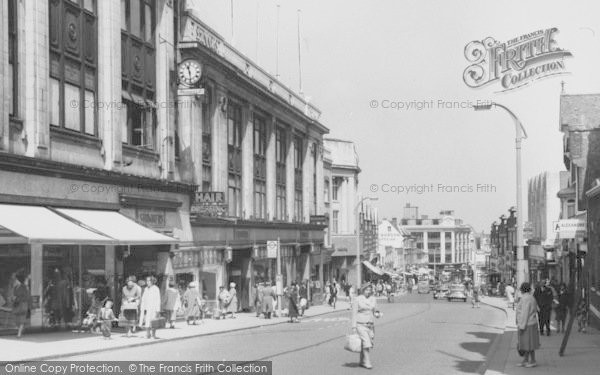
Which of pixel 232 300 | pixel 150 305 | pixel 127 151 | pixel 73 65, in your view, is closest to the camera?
pixel 150 305

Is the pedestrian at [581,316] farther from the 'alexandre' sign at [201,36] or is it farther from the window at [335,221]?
the window at [335,221]

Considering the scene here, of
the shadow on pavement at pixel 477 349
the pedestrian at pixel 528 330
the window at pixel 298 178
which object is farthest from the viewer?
the window at pixel 298 178

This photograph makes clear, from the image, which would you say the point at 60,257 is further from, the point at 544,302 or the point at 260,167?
the point at 260,167

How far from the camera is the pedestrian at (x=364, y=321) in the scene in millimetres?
16859

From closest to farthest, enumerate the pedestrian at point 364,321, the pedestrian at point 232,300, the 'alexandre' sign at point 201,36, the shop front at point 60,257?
1. the pedestrian at point 364,321
2. the shop front at point 60,257
3. the pedestrian at point 232,300
4. the 'alexandre' sign at point 201,36

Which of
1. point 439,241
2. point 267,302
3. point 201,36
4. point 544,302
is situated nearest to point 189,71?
point 201,36

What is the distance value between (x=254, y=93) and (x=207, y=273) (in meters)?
11.9

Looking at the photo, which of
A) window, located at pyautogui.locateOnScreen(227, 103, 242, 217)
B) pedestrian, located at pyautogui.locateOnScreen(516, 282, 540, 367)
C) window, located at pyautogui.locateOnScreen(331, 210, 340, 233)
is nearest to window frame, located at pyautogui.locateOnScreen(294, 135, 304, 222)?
window, located at pyautogui.locateOnScreen(227, 103, 242, 217)

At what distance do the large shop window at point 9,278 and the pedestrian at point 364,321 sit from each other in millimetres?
10496

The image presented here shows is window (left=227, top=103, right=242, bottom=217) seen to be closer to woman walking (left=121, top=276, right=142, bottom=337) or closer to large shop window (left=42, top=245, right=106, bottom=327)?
large shop window (left=42, top=245, right=106, bottom=327)

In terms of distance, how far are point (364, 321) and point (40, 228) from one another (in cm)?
972

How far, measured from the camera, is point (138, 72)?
105 feet

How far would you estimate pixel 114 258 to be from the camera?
29203mm

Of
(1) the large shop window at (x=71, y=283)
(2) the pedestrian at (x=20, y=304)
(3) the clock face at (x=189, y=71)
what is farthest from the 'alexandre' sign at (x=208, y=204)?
(2) the pedestrian at (x=20, y=304)
